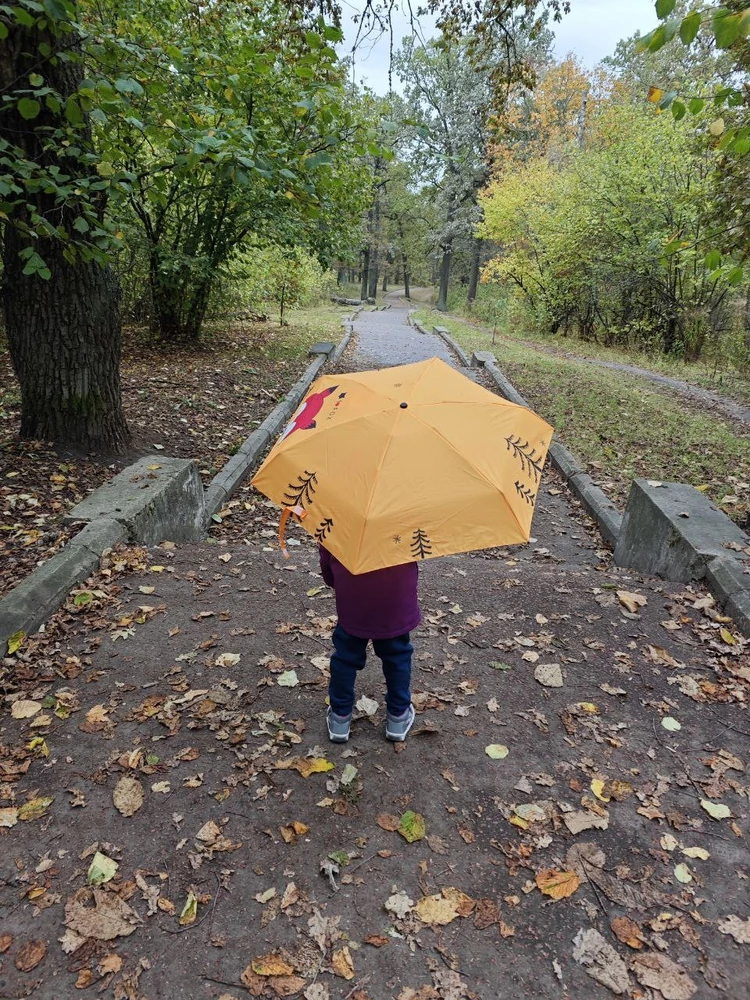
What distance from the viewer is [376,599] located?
8.30ft

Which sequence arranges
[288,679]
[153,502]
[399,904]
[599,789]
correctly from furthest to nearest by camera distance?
1. [153,502]
2. [288,679]
3. [599,789]
4. [399,904]

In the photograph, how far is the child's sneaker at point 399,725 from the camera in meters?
2.90

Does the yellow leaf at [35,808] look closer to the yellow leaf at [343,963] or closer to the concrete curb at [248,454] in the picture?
the yellow leaf at [343,963]

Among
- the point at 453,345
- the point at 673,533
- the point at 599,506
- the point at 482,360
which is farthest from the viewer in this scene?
the point at 453,345

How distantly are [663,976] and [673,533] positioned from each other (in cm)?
329

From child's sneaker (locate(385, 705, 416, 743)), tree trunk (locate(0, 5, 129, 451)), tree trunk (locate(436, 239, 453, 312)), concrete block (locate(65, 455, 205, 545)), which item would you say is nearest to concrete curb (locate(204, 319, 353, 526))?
concrete block (locate(65, 455, 205, 545))

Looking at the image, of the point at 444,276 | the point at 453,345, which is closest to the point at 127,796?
the point at 453,345

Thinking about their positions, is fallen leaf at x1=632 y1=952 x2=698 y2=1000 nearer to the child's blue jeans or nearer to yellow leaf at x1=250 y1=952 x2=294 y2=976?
yellow leaf at x1=250 y1=952 x2=294 y2=976

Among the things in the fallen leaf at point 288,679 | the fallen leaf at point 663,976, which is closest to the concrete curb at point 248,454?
the fallen leaf at point 288,679

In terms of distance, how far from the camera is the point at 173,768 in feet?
8.91

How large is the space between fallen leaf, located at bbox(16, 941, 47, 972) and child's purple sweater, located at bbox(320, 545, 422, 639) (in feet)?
4.86

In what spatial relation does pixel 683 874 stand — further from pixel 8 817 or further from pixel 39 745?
pixel 39 745

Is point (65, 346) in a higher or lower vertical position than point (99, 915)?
higher

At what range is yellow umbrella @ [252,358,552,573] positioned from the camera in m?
2.09
